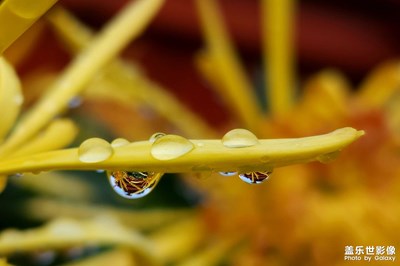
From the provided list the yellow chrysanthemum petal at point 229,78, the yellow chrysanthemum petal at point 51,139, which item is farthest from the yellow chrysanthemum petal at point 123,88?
the yellow chrysanthemum petal at point 51,139

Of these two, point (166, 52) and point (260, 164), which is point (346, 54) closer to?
point (166, 52)

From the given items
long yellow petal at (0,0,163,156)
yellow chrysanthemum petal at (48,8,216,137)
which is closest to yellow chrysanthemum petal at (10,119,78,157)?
long yellow petal at (0,0,163,156)

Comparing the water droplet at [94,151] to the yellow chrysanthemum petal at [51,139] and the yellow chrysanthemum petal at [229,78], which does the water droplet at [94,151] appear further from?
the yellow chrysanthemum petal at [229,78]

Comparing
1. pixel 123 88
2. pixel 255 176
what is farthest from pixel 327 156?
pixel 123 88

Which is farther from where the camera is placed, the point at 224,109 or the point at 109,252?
the point at 224,109

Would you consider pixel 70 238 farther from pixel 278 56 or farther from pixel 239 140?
pixel 278 56

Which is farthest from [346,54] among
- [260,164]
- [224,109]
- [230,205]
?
[260,164]
